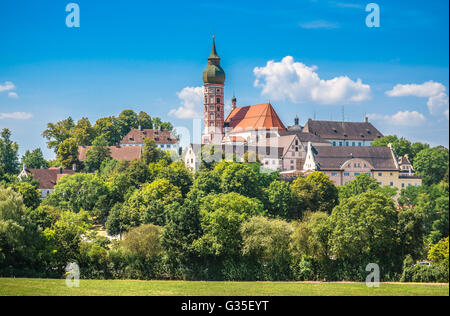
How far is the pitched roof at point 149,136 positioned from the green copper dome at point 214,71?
14.3 m

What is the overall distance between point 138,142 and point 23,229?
68034 millimetres

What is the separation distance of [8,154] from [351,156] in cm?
4665

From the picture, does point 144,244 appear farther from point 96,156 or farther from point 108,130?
point 108,130

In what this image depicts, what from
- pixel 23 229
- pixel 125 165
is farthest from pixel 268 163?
pixel 23 229

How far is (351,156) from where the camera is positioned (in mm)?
83562

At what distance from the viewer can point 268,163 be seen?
267ft

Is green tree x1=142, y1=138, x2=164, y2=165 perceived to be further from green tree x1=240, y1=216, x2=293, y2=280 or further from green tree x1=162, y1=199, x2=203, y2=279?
green tree x1=240, y1=216, x2=293, y2=280

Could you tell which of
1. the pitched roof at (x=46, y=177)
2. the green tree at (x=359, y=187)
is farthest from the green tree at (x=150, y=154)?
the green tree at (x=359, y=187)

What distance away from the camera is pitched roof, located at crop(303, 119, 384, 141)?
106 meters

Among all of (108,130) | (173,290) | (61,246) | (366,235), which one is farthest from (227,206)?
(108,130)
